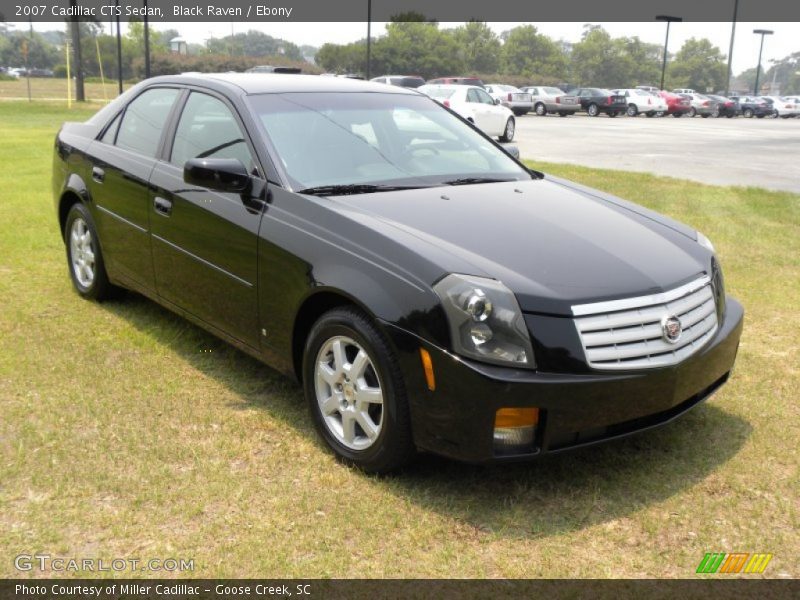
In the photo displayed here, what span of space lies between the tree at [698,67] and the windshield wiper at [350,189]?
14124cm

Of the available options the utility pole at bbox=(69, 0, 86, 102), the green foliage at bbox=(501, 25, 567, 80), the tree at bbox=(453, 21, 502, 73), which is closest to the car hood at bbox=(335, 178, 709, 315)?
the utility pole at bbox=(69, 0, 86, 102)

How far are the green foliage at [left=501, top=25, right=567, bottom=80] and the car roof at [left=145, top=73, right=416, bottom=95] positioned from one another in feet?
395

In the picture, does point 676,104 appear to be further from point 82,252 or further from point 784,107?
point 82,252

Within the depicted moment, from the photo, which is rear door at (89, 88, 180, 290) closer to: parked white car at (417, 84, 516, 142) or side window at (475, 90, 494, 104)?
parked white car at (417, 84, 516, 142)

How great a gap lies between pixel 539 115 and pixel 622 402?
4192 centimetres

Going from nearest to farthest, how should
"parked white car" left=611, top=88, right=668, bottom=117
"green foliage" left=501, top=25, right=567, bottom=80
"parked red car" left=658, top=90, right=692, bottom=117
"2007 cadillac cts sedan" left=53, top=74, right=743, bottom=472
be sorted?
"2007 cadillac cts sedan" left=53, top=74, right=743, bottom=472, "parked white car" left=611, top=88, right=668, bottom=117, "parked red car" left=658, top=90, right=692, bottom=117, "green foliage" left=501, top=25, right=567, bottom=80

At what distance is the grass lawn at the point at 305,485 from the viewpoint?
3.04 m

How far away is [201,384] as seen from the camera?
458 cm

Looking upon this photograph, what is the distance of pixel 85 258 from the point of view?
589 centimetres

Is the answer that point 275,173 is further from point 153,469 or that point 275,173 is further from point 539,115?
point 539,115

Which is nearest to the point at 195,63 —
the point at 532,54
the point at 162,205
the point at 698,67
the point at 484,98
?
the point at 484,98

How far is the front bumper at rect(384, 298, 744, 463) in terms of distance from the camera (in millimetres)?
3105

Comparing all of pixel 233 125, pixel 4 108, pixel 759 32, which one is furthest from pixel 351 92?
pixel 759 32

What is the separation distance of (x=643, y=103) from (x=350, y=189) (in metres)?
44.6
